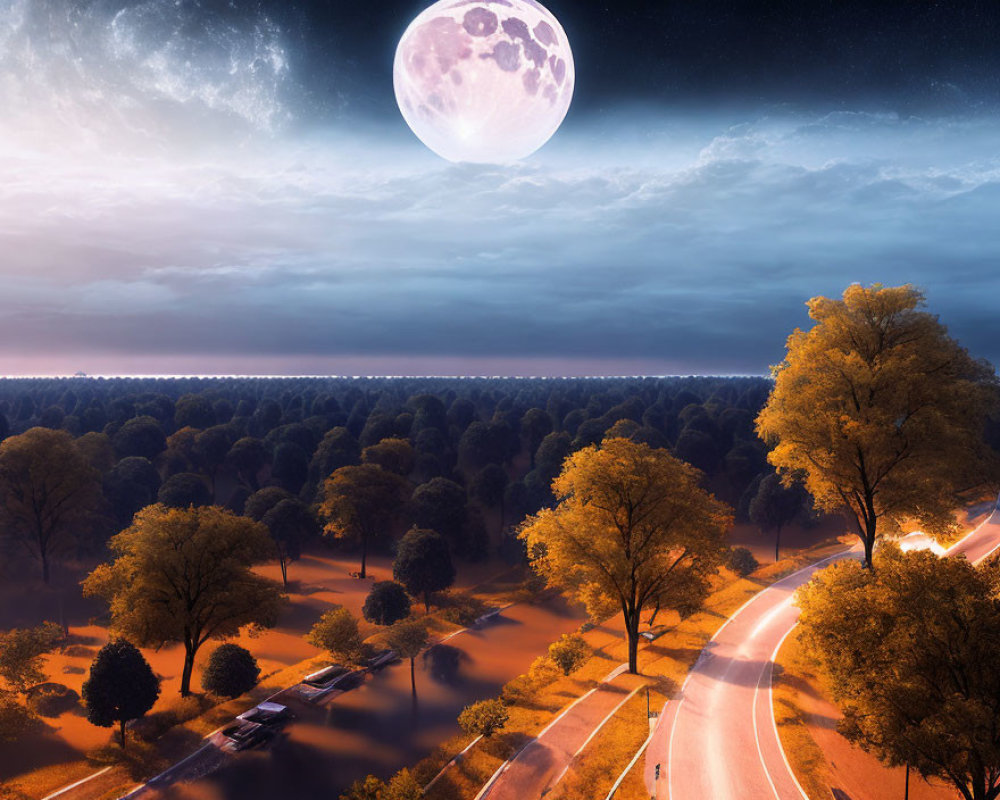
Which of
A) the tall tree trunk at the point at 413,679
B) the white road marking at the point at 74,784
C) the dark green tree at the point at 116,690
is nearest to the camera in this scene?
the white road marking at the point at 74,784

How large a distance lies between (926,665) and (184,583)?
38665mm

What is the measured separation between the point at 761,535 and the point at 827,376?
49.5 meters

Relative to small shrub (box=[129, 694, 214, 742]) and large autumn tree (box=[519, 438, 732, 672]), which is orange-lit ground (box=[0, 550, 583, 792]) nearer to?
small shrub (box=[129, 694, 214, 742])

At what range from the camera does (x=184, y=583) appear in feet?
118

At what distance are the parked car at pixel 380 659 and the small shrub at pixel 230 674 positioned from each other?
780 centimetres

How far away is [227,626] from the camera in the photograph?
122 ft

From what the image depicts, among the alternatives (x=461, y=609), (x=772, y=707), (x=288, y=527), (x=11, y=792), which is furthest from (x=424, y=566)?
(x=772, y=707)

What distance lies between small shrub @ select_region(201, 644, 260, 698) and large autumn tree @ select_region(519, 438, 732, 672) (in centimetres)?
2046

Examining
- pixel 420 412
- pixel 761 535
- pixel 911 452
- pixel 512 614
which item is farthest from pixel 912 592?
pixel 420 412

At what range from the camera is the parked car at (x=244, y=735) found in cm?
3011

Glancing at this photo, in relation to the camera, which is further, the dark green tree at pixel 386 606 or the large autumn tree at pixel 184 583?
the dark green tree at pixel 386 606

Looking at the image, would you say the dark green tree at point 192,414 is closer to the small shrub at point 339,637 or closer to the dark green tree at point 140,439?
the dark green tree at point 140,439

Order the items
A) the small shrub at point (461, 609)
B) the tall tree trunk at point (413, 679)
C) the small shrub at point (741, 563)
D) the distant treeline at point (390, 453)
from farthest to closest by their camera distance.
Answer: the distant treeline at point (390, 453), the small shrub at point (741, 563), the small shrub at point (461, 609), the tall tree trunk at point (413, 679)

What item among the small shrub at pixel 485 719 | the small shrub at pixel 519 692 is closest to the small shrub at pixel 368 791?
the small shrub at pixel 485 719
